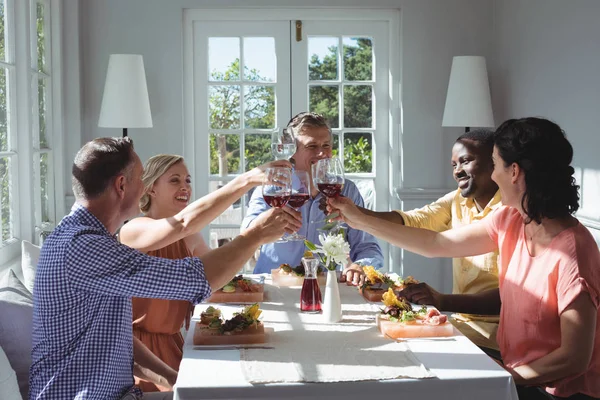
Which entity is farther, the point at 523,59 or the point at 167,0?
the point at 167,0

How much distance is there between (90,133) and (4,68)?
4.44 ft

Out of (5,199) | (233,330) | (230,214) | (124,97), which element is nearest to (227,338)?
(233,330)

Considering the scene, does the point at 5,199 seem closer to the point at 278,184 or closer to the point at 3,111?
the point at 3,111

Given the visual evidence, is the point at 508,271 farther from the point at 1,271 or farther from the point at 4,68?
the point at 4,68

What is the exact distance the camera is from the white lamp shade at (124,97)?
179 inches

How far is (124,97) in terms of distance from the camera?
4570 mm

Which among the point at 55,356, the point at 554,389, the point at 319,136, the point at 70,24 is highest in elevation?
the point at 70,24

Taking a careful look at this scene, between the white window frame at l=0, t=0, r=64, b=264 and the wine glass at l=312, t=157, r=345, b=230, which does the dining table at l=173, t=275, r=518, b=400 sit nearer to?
the wine glass at l=312, t=157, r=345, b=230

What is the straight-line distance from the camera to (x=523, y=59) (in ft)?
15.4

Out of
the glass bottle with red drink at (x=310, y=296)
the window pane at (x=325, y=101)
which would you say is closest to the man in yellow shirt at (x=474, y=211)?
the glass bottle with red drink at (x=310, y=296)

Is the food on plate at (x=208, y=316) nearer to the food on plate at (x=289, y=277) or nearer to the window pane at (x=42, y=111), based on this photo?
the food on plate at (x=289, y=277)

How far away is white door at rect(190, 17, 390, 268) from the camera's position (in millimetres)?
5176

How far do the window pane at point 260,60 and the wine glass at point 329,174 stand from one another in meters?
2.86

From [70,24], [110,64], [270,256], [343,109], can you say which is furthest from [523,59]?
[70,24]
